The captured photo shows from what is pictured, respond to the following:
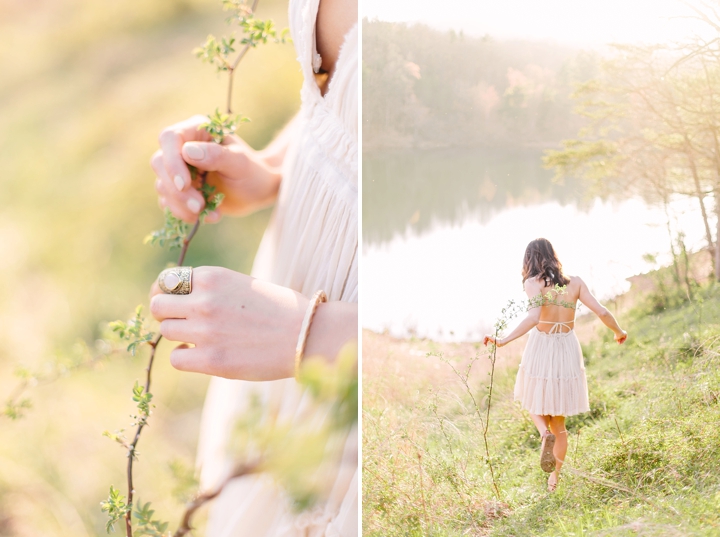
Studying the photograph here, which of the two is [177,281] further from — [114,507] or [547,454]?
[547,454]

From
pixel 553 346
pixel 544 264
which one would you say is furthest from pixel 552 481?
pixel 544 264

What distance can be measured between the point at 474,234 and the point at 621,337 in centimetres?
36

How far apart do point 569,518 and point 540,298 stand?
17.8 inches

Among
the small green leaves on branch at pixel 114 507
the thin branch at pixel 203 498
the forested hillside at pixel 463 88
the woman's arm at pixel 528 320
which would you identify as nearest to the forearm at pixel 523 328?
the woman's arm at pixel 528 320

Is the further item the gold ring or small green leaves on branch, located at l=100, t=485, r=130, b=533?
small green leaves on branch, located at l=100, t=485, r=130, b=533

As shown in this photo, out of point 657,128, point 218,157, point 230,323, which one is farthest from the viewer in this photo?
point 657,128

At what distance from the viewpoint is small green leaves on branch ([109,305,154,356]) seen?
98 cm

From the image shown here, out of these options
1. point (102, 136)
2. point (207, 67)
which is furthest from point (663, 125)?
point (102, 136)

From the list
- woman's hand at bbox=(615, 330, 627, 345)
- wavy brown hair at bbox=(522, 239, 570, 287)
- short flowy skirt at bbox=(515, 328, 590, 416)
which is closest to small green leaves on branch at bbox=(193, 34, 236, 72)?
wavy brown hair at bbox=(522, 239, 570, 287)

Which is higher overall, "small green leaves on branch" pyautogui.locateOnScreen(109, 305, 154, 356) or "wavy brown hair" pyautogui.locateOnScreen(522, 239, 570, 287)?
"wavy brown hair" pyautogui.locateOnScreen(522, 239, 570, 287)

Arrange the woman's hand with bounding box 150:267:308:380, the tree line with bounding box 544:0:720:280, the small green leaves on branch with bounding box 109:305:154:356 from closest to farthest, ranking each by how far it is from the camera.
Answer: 1. the woman's hand with bounding box 150:267:308:380
2. the small green leaves on branch with bounding box 109:305:154:356
3. the tree line with bounding box 544:0:720:280

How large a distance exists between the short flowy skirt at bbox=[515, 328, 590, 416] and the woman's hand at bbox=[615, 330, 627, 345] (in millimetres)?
78

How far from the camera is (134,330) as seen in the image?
988 mm

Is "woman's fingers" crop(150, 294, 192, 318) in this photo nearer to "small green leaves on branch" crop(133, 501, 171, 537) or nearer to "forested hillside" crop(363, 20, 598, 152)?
"small green leaves on branch" crop(133, 501, 171, 537)
